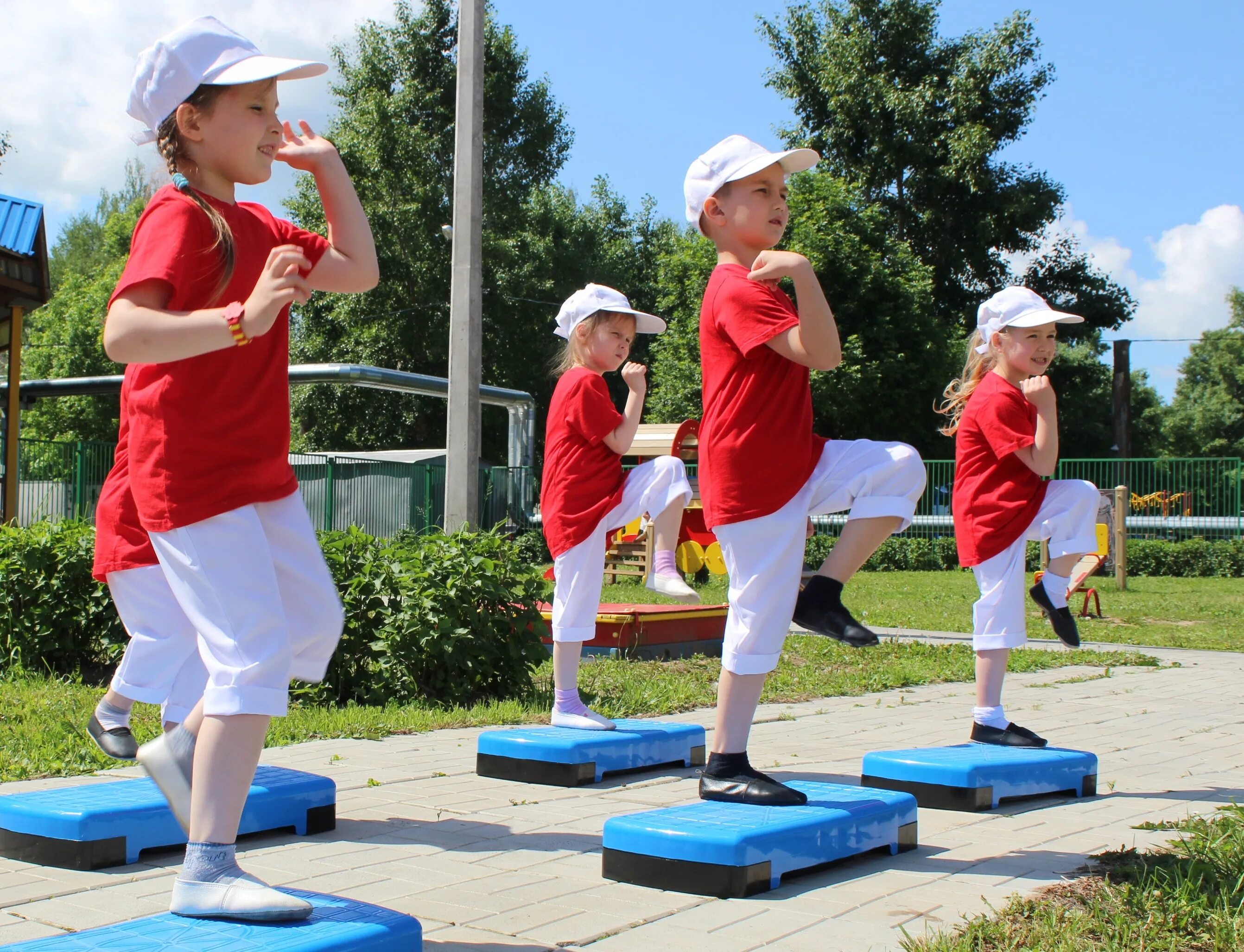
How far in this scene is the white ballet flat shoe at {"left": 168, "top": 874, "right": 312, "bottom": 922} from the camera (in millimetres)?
2512

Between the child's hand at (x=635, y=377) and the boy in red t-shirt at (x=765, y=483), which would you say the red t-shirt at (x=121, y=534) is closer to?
the boy in red t-shirt at (x=765, y=483)

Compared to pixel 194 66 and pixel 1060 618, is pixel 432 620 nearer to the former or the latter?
pixel 1060 618

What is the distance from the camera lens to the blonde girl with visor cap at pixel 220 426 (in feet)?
8.36

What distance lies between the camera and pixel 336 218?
9.89 ft

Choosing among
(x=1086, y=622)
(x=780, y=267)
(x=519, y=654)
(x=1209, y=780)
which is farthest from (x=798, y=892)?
(x=1086, y=622)

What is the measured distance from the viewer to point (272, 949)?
2.33 metres

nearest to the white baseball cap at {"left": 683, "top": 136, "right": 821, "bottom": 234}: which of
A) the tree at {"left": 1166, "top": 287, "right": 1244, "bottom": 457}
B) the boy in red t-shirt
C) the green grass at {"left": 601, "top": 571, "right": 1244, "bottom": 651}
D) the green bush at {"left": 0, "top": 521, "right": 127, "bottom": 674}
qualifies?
the boy in red t-shirt

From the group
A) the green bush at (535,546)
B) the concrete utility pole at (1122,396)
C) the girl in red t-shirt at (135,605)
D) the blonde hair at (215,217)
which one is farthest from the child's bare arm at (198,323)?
the concrete utility pole at (1122,396)

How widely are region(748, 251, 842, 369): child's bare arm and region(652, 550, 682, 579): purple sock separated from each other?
203 cm

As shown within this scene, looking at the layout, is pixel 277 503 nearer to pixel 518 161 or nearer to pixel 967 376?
pixel 967 376

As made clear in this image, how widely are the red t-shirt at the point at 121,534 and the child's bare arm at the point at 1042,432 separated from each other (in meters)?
3.41

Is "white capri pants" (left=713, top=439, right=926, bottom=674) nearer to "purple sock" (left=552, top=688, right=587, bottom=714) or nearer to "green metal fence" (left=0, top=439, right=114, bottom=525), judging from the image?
"purple sock" (left=552, top=688, right=587, bottom=714)

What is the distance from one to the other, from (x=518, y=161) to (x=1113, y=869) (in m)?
35.1

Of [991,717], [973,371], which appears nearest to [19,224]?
[973,371]
